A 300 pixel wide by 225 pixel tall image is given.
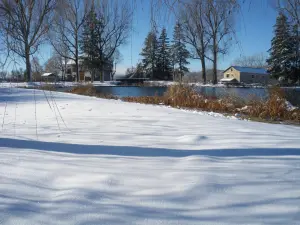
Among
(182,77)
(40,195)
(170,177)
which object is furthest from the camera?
(182,77)

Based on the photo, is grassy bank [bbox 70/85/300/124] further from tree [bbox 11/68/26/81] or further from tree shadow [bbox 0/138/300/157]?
tree [bbox 11/68/26/81]

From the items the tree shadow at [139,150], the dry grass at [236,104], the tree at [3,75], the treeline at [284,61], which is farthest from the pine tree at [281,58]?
the tree at [3,75]

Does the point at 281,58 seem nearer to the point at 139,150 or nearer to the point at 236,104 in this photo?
the point at 236,104

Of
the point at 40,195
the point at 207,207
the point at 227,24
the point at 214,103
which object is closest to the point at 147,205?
the point at 207,207

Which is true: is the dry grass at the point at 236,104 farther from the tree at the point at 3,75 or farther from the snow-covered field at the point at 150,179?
the tree at the point at 3,75

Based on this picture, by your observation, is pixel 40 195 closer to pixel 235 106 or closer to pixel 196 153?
pixel 196 153

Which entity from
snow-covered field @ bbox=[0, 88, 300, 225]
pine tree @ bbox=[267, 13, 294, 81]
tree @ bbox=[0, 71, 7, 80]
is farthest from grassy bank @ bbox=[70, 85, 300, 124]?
pine tree @ bbox=[267, 13, 294, 81]

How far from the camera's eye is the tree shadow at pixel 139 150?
197 centimetres

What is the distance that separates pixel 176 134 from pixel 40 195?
1702 millimetres

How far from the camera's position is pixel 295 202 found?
122cm

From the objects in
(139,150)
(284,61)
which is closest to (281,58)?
(284,61)

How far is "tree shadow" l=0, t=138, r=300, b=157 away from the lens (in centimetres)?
197

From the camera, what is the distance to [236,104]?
7.16 metres

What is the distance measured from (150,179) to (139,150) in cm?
62
